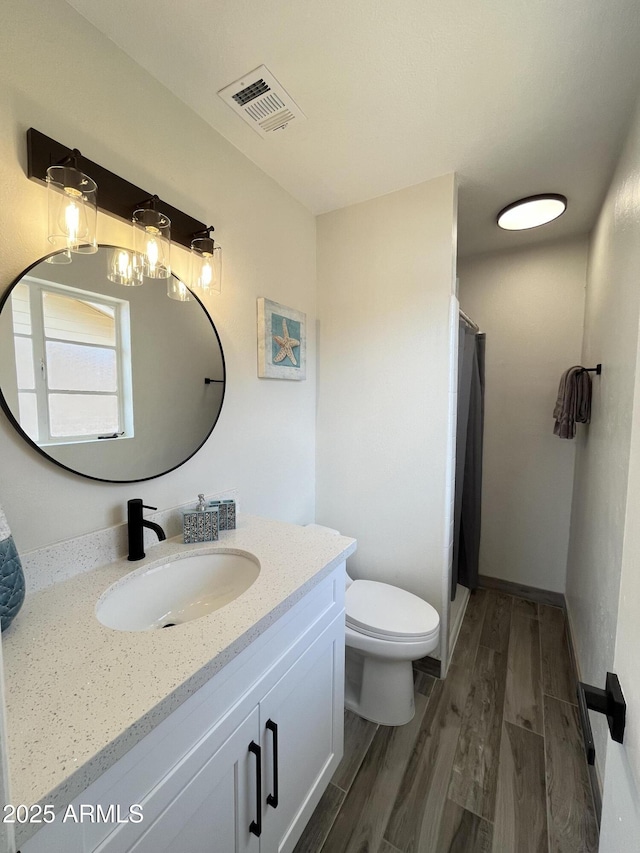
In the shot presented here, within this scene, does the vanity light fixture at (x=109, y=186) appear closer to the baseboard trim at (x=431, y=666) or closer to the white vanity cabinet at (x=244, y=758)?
the white vanity cabinet at (x=244, y=758)

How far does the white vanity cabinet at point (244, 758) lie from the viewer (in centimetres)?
57

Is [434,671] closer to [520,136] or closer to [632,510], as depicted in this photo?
[632,510]

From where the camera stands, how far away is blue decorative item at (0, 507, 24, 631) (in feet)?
2.36

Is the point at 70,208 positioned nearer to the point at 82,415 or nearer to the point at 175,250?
the point at 175,250

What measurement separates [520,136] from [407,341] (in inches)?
35.8

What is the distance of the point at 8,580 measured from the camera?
2.39 ft

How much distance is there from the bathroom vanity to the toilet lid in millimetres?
375

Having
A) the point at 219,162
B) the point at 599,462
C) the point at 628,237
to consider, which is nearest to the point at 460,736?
the point at 599,462

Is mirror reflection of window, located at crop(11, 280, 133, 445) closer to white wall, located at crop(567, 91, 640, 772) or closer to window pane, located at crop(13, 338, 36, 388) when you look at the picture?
window pane, located at crop(13, 338, 36, 388)

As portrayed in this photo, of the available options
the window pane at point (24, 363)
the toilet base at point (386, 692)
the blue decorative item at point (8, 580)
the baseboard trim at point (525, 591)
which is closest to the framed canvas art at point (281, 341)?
the window pane at point (24, 363)

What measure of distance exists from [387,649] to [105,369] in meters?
A: 1.50

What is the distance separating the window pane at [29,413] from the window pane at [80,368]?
2.3 inches

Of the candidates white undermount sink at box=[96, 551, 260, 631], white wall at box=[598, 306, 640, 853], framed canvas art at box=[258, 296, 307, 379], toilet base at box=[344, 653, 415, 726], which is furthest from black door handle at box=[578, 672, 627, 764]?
framed canvas art at box=[258, 296, 307, 379]

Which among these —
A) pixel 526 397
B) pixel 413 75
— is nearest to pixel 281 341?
pixel 413 75
